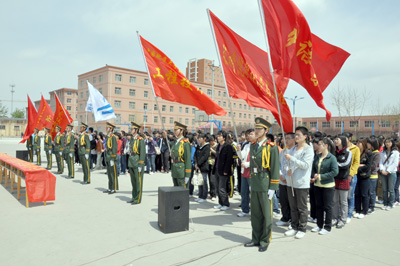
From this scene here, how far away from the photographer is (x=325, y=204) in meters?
5.93

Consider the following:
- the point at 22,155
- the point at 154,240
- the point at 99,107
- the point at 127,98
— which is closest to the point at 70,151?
the point at 99,107

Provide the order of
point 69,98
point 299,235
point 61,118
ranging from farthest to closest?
1. point 69,98
2. point 61,118
3. point 299,235

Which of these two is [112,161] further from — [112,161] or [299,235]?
[299,235]

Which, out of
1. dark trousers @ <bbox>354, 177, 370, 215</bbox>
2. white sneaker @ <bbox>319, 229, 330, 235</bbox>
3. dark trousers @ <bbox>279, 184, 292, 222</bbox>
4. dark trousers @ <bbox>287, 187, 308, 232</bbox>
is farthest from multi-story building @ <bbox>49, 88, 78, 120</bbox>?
white sneaker @ <bbox>319, 229, 330, 235</bbox>

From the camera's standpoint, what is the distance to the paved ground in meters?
4.57

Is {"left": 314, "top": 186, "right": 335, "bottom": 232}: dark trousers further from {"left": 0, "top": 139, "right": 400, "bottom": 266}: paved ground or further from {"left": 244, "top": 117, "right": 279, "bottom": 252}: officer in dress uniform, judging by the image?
{"left": 244, "top": 117, "right": 279, "bottom": 252}: officer in dress uniform

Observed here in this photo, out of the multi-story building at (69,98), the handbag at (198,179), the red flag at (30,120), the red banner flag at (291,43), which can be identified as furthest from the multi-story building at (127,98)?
the red banner flag at (291,43)

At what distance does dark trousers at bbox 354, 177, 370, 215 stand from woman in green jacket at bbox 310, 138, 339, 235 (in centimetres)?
196

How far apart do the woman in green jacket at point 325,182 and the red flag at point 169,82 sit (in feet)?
9.79

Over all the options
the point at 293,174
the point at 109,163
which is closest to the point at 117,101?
the point at 109,163

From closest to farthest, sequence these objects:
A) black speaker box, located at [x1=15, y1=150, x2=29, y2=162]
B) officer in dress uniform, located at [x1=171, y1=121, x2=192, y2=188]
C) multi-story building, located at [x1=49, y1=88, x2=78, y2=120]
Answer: officer in dress uniform, located at [x1=171, y1=121, x2=192, y2=188], black speaker box, located at [x1=15, y1=150, x2=29, y2=162], multi-story building, located at [x1=49, y1=88, x2=78, y2=120]

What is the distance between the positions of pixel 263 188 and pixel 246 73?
264cm

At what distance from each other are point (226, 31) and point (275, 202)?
4.25 meters

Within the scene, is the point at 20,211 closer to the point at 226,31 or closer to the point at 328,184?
the point at 226,31
